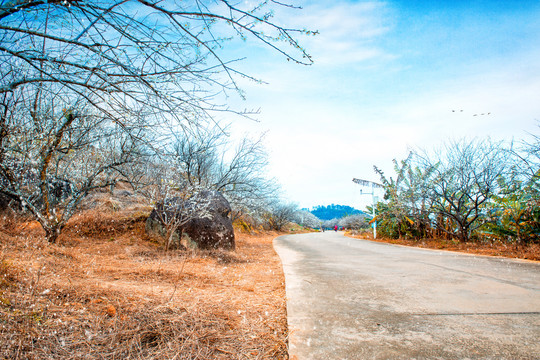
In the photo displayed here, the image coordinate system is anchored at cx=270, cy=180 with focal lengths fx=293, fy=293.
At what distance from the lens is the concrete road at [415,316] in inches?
82.4

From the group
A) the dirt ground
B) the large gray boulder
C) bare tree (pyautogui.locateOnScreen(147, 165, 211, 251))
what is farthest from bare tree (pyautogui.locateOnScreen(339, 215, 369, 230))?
bare tree (pyautogui.locateOnScreen(147, 165, 211, 251))

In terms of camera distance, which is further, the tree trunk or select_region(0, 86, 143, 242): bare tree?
the tree trunk

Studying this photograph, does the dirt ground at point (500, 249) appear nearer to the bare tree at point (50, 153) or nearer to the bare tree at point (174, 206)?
the bare tree at point (174, 206)

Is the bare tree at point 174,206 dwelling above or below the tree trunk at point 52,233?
above

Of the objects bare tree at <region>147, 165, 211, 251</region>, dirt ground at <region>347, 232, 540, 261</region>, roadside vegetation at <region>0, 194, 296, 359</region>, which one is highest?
bare tree at <region>147, 165, 211, 251</region>

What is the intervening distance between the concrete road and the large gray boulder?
399 cm

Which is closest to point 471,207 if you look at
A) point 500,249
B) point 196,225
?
point 500,249

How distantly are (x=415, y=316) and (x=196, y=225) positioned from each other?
6.27 metres

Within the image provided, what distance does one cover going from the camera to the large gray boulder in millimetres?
7820

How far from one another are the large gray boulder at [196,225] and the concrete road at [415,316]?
399cm

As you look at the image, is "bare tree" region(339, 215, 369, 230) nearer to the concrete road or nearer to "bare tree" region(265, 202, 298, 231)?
"bare tree" region(265, 202, 298, 231)

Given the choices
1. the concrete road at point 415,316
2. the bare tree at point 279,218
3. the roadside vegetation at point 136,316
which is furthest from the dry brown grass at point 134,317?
the bare tree at point 279,218

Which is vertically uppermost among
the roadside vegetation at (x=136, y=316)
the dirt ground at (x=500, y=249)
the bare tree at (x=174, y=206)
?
the bare tree at (x=174, y=206)

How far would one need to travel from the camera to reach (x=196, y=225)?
26.4 ft
